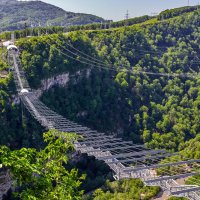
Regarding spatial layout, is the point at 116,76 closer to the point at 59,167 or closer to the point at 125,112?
the point at 125,112

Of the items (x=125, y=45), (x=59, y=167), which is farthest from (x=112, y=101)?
(x=59, y=167)

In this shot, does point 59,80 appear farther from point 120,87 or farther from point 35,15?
point 35,15

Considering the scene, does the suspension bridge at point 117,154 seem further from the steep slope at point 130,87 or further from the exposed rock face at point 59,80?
the steep slope at point 130,87

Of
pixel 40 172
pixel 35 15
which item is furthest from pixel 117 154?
pixel 35 15

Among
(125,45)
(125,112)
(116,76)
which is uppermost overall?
(125,45)

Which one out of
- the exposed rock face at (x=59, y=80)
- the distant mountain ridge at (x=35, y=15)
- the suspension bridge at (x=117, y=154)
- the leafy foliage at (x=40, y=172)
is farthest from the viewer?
the distant mountain ridge at (x=35, y=15)

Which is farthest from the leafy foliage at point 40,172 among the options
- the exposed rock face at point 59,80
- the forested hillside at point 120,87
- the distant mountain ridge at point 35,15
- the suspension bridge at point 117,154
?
the distant mountain ridge at point 35,15
